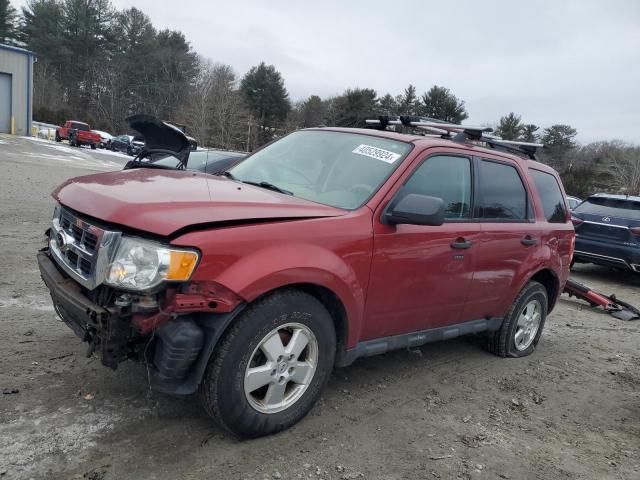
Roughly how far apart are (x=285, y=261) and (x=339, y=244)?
42 cm

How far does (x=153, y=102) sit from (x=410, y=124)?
208 ft

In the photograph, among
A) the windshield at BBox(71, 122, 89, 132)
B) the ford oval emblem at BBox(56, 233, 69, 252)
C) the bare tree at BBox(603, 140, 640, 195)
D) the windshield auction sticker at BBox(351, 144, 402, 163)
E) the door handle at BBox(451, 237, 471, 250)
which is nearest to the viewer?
the ford oval emblem at BBox(56, 233, 69, 252)

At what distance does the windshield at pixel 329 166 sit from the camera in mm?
3547

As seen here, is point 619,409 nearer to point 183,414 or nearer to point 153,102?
point 183,414

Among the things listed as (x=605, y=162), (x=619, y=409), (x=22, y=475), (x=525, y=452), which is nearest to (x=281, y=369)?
(x=22, y=475)

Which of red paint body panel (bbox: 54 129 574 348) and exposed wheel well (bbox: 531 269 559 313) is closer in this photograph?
red paint body panel (bbox: 54 129 574 348)

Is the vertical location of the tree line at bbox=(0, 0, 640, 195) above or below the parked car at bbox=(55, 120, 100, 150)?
above

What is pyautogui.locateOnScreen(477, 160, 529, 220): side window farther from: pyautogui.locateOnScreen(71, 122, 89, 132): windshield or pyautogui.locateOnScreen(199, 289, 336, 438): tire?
pyautogui.locateOnScreen(71, 122, 89, 132): windshield

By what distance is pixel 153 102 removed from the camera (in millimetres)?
62781

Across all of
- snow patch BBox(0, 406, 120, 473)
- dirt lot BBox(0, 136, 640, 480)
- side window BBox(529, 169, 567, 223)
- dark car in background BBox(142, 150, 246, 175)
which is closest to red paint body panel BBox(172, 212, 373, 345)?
dirt lot BBox(0, 136, 640, 480)

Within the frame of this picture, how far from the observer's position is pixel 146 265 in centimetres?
257

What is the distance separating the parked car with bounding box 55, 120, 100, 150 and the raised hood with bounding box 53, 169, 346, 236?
120ft

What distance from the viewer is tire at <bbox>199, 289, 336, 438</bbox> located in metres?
2.76

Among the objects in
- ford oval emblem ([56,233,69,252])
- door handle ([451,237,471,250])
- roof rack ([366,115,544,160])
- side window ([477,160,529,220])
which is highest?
roof rack ([366,115,544,160])
